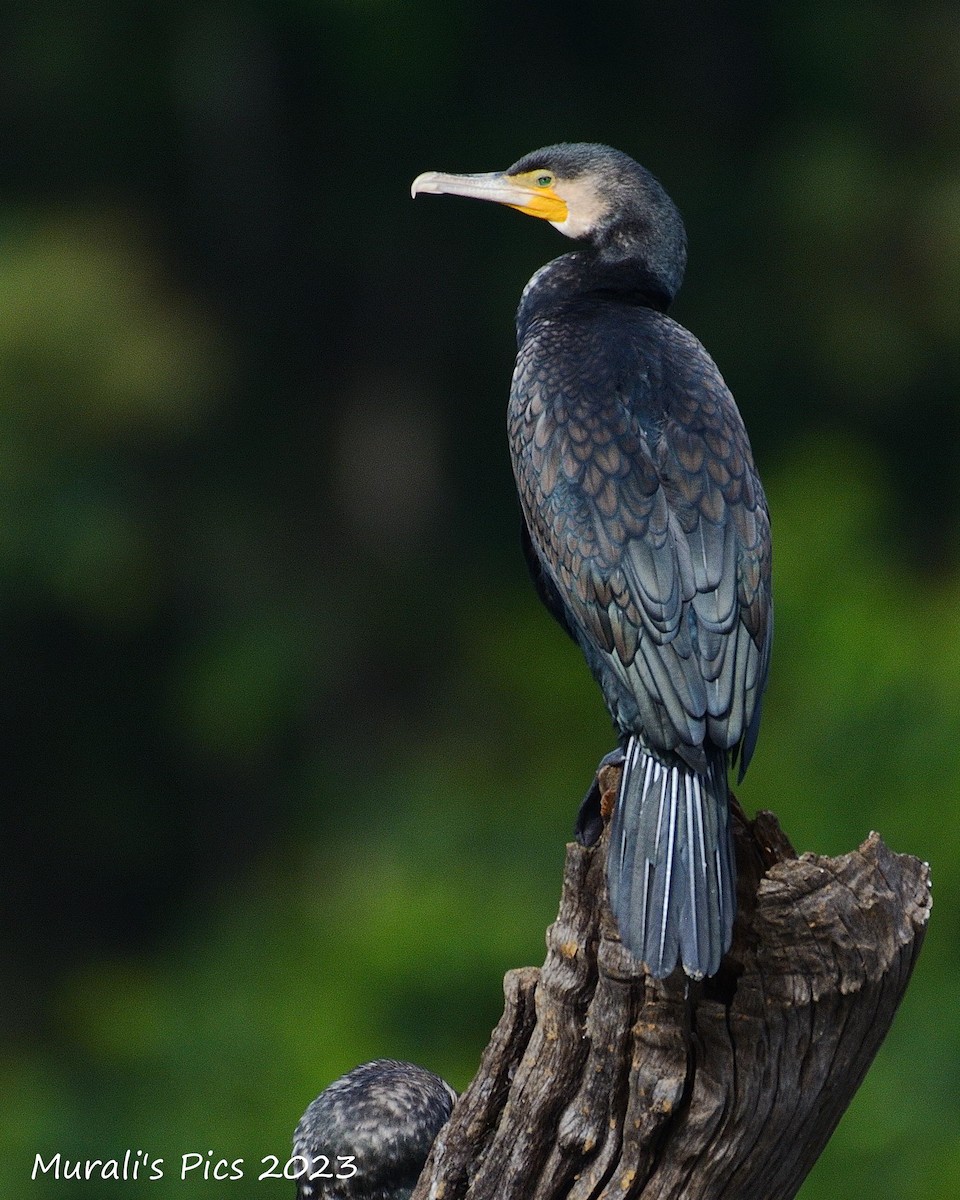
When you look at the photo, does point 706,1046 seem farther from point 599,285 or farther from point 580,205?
point 580,205

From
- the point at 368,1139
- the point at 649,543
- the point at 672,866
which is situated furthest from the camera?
the point at 649,543

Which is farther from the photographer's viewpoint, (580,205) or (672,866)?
(580,205)

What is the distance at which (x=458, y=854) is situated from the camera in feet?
27.5

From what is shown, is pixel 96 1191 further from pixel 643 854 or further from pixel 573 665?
pixel 643 854

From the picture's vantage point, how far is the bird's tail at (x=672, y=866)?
2697 millimetres

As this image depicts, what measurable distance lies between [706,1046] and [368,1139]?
589mm

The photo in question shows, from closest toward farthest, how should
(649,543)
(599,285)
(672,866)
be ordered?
(672,866), (649,543), (599,285)

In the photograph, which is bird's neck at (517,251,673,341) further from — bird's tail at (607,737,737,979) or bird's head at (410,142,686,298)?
bird's tail at (607,737,737,979)

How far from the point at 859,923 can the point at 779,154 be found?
7.63m

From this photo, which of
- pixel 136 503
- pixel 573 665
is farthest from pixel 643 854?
pixel 136 503

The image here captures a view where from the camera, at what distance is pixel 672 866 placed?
9.12ft

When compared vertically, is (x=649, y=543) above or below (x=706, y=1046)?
above

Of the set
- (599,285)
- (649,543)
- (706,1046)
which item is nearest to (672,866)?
(706,1046)

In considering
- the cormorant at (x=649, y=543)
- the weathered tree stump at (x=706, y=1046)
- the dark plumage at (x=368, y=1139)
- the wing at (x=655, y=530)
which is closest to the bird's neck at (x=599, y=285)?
the cormorant at (x=649, y=543)
